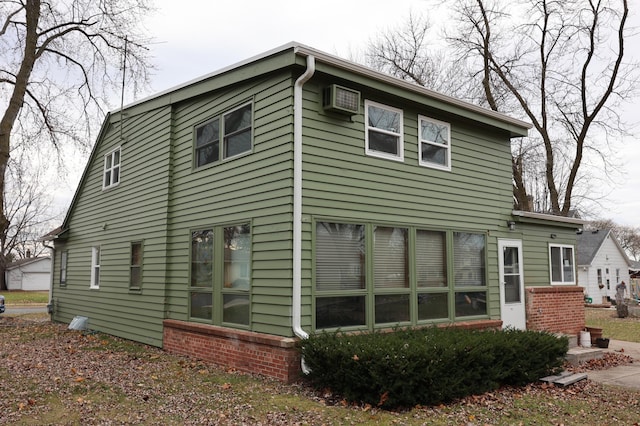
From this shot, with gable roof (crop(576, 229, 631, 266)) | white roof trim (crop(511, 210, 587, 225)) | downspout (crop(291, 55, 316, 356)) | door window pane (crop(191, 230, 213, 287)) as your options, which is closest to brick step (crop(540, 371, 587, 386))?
downspout (crop(291, 55, 316, 356))

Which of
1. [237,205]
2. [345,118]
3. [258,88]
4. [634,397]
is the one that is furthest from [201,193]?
[634,397]

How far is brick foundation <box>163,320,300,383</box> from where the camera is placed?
7.33 meters

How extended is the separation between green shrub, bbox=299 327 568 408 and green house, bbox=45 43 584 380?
2.52ft

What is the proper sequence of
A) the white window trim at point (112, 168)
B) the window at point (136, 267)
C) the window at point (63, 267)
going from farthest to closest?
the window at point (63, 267) → the white window trim at point (112, 168) → the window at point (136, 267)

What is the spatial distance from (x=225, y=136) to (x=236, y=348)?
3807 millimetres

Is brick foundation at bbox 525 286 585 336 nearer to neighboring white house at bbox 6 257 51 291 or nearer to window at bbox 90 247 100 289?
window at bbox 90 247 100 289

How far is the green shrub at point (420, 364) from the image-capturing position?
20.3 feet

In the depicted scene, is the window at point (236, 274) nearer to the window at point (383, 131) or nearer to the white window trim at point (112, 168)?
the window at point (383, 131)

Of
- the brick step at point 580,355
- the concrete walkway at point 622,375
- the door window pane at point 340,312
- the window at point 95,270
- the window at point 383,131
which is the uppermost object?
the window at point 383,131

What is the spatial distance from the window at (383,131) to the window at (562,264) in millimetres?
5634

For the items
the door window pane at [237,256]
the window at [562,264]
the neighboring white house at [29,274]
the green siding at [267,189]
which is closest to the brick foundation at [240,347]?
the green siding at [267,189]

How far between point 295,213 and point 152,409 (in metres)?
3.23

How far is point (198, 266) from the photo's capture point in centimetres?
969

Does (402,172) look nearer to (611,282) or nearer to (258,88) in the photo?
(258,88)
